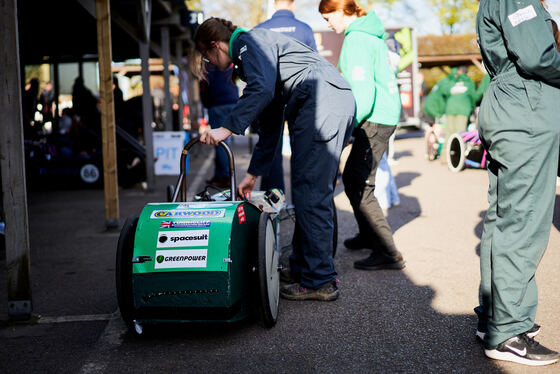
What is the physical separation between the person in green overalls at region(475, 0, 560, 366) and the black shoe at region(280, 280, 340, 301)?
111 cm

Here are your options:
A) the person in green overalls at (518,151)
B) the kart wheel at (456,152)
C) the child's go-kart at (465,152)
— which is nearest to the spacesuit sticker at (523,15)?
the person in green overalls at (518,151)

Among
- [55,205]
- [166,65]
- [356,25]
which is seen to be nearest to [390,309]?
[356,25]

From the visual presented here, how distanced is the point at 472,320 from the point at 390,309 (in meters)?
0.48

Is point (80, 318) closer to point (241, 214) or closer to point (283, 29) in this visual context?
point (241, 214)

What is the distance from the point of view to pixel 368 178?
466 cm

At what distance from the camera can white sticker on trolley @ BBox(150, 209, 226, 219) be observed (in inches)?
123

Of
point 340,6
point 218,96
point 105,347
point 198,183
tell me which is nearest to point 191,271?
point 105,347

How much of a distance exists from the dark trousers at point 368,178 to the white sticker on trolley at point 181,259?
184 centimetres

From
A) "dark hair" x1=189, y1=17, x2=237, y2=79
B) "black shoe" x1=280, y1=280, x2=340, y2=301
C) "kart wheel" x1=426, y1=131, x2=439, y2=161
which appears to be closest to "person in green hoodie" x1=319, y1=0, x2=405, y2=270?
"black shoe" x1=280, y1=280, x2=340, y2=301

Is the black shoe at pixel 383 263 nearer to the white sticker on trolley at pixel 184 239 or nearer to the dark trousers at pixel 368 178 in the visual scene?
the dark trousers at pixel 368 178

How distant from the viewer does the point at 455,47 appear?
105ft

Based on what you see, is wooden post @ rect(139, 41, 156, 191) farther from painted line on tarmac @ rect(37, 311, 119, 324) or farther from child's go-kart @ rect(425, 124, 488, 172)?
painted line on tarmac @ rect(37, 311, 119, 324)

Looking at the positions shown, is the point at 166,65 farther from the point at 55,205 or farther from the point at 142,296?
the point at 142,296

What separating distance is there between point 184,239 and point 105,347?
75cm
